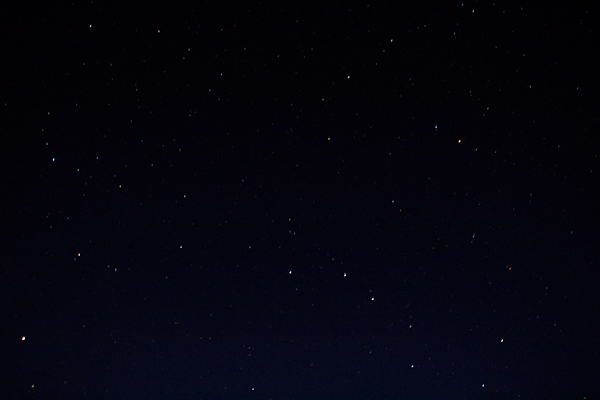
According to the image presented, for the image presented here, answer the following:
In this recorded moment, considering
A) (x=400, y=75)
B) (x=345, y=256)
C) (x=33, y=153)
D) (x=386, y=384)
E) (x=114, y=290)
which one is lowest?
(x=386, y=384)

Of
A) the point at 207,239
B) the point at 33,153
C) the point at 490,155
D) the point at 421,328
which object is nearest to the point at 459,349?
the point at 421,328

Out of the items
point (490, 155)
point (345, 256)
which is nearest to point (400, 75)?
point (490, 155)

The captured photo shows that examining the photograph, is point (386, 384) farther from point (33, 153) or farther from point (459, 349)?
point (33, 153)

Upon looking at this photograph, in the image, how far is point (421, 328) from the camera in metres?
0.69

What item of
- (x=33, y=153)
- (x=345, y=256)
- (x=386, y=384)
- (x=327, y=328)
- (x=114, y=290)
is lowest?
(x=386, y=384)

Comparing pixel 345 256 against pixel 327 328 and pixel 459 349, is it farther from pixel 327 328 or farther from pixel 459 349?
pixel 459 349

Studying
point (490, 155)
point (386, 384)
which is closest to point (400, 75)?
point (490, 155)

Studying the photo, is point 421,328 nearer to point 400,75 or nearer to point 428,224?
point 428,224

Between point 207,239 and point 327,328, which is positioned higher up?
point 207,239

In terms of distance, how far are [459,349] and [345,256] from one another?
266mm

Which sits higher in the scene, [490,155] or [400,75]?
[400,75]

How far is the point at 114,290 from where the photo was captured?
0.65 metres

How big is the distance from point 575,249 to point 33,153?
90cm

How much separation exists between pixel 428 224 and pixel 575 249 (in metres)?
0.26
